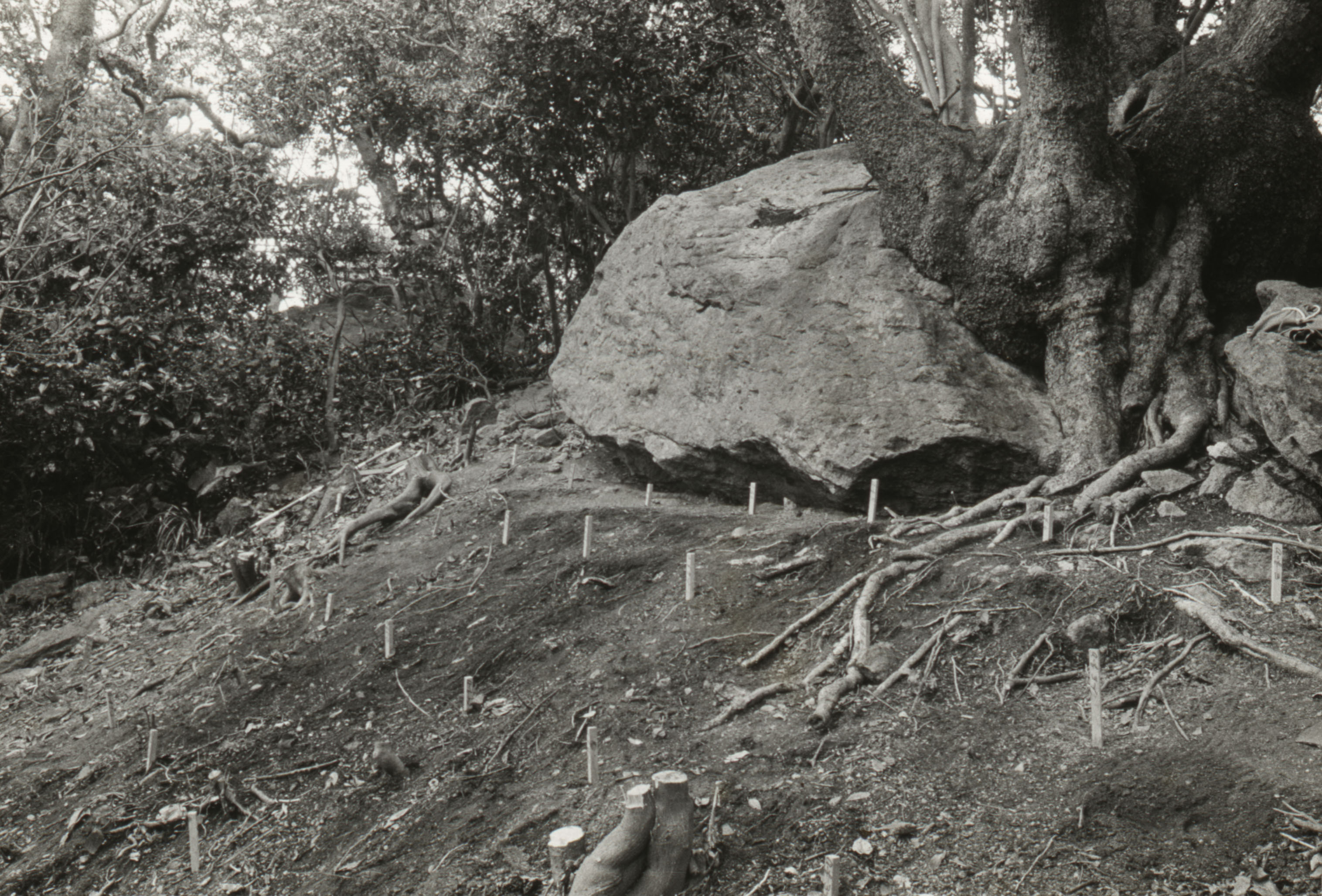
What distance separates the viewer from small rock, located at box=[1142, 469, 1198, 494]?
5945 millimetres

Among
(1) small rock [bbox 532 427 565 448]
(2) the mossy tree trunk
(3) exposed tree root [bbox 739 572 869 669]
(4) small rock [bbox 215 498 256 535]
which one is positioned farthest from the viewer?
(4) small rock [bbox 215 498 256 535]

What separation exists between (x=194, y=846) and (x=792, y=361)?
4.89 m

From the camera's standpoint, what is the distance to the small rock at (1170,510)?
5.71 metres

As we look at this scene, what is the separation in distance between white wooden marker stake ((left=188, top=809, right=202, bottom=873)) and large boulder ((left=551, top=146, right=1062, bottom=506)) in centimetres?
430

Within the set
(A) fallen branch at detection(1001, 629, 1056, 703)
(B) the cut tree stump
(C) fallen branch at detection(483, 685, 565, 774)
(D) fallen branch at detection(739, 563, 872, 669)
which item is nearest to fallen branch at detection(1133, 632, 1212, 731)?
(A) fallen branch at detection(1001, 629, 1056, 703)

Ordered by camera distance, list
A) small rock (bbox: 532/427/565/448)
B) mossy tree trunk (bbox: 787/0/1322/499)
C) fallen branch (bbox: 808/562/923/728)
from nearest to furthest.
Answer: fallen branch (bbox: 808/562/923/728), mossy tree trunk (bbox: 787/0/1322/499), small rock (bbox: 532/427/565/448)

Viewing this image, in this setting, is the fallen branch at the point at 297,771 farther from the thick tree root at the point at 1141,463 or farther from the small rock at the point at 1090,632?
the thick tree root at the point at 1141,463

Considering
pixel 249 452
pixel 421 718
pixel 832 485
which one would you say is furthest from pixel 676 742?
pixel 249 452

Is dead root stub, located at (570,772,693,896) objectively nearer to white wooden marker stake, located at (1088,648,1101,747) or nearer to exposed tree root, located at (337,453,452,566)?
white wooden marker stake, located at (1088,648,1101,747)

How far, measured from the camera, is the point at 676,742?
16.2 ft

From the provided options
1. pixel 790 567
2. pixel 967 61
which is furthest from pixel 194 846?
pixel 967 61

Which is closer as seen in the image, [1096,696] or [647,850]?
[647,850]

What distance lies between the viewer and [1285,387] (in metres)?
5.65

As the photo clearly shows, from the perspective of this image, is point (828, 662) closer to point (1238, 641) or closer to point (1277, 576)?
point (1238, 641)
